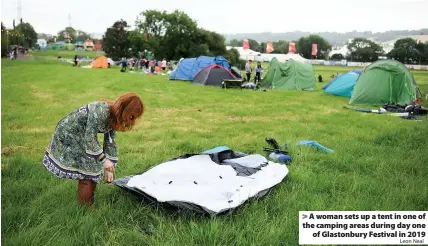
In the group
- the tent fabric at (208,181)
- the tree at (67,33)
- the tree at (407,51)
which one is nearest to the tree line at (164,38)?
the tree at (407,51)

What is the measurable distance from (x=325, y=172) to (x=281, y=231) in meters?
1.82

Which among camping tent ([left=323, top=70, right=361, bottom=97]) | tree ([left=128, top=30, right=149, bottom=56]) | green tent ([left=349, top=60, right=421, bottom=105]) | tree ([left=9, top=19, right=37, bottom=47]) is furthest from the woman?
tree ([left=128, top=30, right=149, bottom=56])

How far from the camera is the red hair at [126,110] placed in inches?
114

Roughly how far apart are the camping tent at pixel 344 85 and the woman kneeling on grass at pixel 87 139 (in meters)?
12.5

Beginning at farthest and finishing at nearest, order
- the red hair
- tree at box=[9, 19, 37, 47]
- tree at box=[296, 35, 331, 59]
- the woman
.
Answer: tree at box=[296, 35, 331, 59]
tree at box=[9, 19, 37, 47]
the woman
the red hair

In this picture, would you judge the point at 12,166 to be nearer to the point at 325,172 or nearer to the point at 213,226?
the point at 213,226

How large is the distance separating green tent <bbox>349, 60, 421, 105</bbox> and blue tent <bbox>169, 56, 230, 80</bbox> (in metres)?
8.47

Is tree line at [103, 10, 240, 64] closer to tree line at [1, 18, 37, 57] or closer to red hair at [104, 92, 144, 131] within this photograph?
tree line at [1, 18, 37, 57]

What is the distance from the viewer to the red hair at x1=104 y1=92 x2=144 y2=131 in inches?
114

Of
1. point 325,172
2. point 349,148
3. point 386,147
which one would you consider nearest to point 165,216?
point 325,172

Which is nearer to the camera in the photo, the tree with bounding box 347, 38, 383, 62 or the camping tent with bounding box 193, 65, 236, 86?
the camping tent with bounding box 193, 65, 236, 86

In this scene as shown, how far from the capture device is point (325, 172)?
4273 millimetres

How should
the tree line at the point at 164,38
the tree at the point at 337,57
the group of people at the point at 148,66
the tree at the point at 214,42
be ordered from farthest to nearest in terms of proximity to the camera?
1. the tree at the point at 337,57
2. the tree at the point at 214,42
3. the tree line at the point at 164,38
4. the group of people at the point at 148,66

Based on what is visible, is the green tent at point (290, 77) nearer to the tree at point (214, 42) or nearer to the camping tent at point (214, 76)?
the camping tent at point (214, 76)
